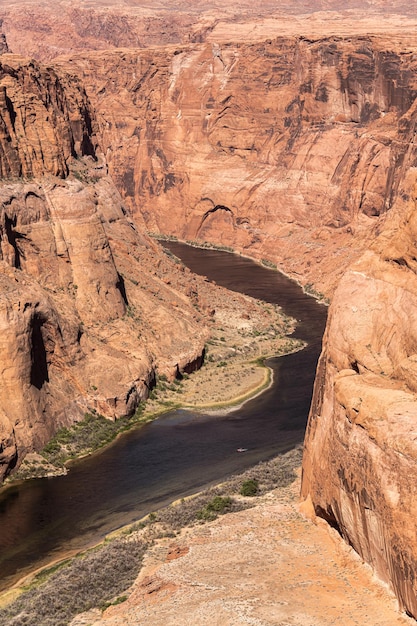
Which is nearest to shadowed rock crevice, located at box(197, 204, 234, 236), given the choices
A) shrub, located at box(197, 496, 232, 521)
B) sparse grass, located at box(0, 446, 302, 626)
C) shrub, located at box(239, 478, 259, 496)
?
sparse grass, located at box(0, 446, 302, 626)

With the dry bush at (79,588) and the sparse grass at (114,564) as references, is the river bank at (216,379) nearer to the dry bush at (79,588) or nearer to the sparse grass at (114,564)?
the sparse grass at (114,564)

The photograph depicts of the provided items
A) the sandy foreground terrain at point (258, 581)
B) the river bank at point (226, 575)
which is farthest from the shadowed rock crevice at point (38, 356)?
the sandy foreground terrain at point (258, 581)

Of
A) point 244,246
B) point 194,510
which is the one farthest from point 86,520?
point 244,246

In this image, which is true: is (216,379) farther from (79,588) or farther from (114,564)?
(79,588)

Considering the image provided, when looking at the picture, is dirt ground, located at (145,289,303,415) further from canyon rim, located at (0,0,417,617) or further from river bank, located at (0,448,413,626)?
river bank, located at (0,448,413,626)

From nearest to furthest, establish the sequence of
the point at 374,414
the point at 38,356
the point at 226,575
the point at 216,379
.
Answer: the point at 374,414 → the point at 226,575 → the point at 38,356 → the point at 216,379

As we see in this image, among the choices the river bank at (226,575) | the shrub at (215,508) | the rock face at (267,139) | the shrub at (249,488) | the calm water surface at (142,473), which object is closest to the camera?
the river bank at (226,575)

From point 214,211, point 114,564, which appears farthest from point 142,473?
point 214,211
